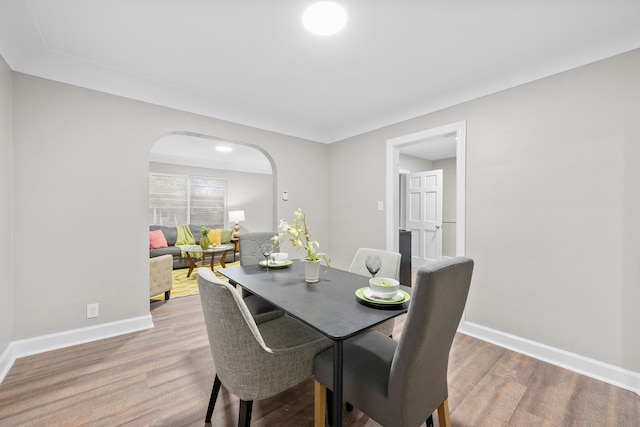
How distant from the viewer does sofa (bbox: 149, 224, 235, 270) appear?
5.09 metres

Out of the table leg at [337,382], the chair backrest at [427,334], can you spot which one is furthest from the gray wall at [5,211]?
the chair backrest at [427,334]

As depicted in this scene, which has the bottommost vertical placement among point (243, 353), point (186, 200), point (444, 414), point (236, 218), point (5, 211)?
point (444, 414)

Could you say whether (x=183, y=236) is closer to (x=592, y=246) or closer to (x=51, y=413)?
(x=51, y=413)

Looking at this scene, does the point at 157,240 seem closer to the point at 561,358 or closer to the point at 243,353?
the point at 243,353

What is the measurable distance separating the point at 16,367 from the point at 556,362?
4.00 m

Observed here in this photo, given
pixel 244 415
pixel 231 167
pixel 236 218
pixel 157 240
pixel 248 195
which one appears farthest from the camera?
pixel 248 195

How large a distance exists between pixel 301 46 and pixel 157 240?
4.73 meters

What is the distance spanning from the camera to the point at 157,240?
5184mm

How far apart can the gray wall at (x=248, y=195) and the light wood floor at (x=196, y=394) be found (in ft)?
16.0

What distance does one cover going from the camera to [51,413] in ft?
5.00

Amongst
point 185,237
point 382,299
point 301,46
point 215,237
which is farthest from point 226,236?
point 382,299

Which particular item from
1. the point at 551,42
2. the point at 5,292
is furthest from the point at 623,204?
the point at 5,292

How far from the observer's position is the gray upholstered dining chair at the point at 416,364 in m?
0.95

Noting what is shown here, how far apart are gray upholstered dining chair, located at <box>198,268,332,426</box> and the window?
5.59 m
